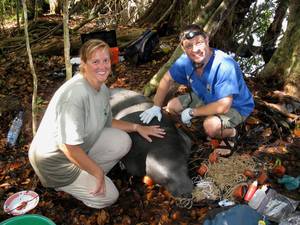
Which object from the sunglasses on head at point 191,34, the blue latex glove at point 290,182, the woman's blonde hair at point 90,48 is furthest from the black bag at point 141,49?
the blue latex glove at point 290,182

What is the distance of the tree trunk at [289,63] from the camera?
4816 mm

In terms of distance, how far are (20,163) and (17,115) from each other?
39.5 inches

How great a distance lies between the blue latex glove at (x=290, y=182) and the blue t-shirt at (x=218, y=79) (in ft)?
2.59

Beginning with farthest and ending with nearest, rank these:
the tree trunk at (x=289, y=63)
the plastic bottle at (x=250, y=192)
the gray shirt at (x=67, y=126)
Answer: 1. the tree trunk at (x=289, y=63)
2. the plastic bottle at (x=250, y=192)
3. the gray shirt at (x=67, y=126)

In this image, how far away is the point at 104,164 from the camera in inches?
139

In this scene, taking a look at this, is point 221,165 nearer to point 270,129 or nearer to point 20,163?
point 270,129

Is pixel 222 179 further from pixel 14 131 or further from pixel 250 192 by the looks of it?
pixel 14 131

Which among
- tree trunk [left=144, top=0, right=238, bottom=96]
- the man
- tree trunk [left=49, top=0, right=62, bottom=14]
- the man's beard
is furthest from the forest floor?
tree trunk [left=49, top=0, right=62, bottom=14]

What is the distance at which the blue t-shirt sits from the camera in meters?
3.50

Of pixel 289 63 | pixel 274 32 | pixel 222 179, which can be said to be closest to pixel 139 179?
pixel 222 179

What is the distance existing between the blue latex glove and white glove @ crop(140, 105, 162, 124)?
1340mm

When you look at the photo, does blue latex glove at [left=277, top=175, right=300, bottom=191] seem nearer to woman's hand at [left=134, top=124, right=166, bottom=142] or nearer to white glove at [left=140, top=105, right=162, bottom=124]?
woman's hand at [left=134, top=124, right=166, bottom=142]

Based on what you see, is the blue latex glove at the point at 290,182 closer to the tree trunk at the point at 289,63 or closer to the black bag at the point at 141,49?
the tree trunk at the point at 289,63

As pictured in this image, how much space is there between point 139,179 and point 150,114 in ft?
2.21
